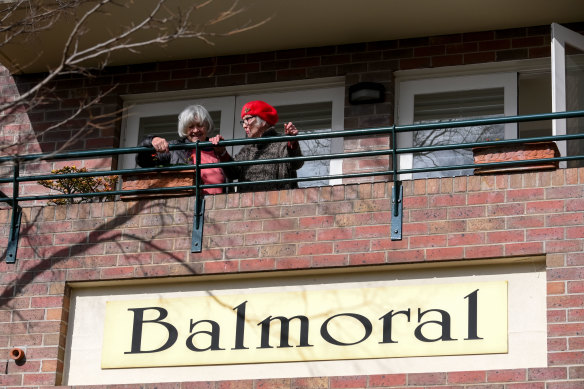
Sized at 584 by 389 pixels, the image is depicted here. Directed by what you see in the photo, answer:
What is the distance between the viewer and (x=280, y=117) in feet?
41.1

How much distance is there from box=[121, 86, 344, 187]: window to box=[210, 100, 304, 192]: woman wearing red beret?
4.66 ft

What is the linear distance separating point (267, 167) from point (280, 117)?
80.1 inches

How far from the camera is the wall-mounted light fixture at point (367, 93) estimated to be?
39.3ft

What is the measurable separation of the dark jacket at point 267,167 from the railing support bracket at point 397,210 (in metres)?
1.00

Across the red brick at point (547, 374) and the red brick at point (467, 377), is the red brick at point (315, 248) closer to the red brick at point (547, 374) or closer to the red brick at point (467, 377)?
the red brick at point (467, 377)

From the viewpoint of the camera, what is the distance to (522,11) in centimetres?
1161

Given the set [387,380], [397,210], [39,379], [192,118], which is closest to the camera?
[387,380]

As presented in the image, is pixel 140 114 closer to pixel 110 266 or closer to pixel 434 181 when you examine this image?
pixel 110 266

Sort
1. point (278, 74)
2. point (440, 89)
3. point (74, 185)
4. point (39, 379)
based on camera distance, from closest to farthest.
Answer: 1. point (39, 379)
2. point (74, 185)
3. point (440, 89)
4. point (278, 74)

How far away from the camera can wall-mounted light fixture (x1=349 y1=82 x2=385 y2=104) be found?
12.0 metres

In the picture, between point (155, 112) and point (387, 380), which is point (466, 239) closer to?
point (387, 380)

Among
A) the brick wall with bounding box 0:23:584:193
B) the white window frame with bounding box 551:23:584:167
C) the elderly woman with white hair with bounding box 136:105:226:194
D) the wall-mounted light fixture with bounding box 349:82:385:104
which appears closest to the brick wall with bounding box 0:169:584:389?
the elderly woman with white hair with bounding box 136:105:226:194

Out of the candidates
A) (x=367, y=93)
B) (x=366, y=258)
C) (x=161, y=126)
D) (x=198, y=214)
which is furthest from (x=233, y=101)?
(x=366, y=258)

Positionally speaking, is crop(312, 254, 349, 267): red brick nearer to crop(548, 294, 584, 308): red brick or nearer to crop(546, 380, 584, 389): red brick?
crop(548, 294, 584, 308): red brick
